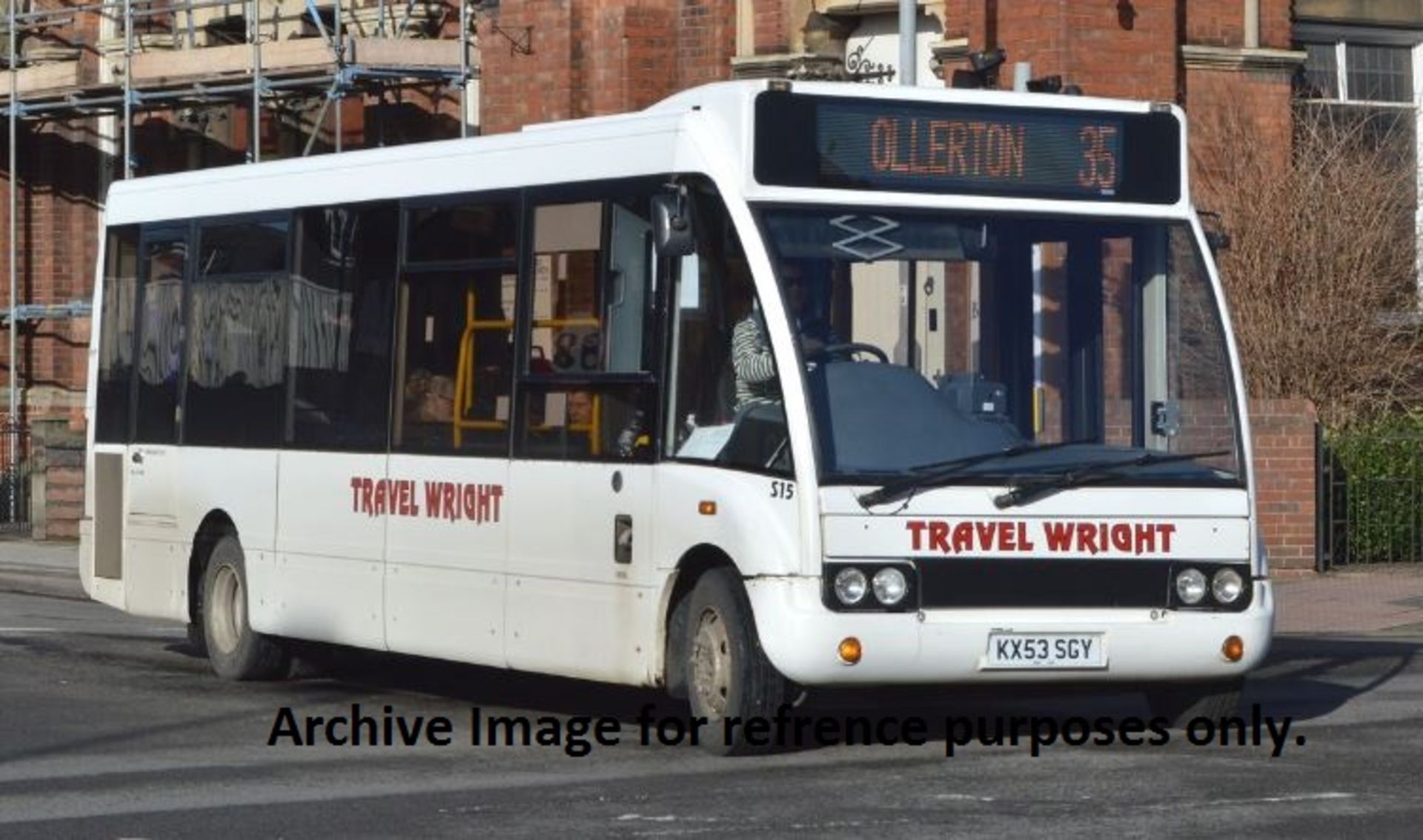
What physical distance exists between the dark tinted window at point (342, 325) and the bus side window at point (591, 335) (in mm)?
1485

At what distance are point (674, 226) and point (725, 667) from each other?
5.87 ft

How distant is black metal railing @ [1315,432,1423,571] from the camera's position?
24.9 meters

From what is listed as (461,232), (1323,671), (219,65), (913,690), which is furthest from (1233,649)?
(219,65)

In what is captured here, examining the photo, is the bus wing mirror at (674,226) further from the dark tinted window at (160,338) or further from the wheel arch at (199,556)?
the dark tinted window at (160,338)

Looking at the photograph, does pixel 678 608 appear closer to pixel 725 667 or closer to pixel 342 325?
pixel 725 667

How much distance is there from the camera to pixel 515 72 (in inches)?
1199

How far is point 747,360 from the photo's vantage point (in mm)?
12312

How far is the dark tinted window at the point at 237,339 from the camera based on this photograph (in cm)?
1619

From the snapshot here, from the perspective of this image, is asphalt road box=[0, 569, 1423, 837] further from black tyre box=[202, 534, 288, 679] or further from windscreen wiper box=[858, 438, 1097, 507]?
windscreen wiper box=[858, 438, 1097, 507]

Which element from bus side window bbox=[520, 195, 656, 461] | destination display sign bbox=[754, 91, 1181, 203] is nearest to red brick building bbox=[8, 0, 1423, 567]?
destination display sign bbox=[754, 91, 1181, 203]

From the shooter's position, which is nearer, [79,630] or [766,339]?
[766,339]

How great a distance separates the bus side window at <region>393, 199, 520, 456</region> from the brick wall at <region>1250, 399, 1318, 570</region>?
11177 mm

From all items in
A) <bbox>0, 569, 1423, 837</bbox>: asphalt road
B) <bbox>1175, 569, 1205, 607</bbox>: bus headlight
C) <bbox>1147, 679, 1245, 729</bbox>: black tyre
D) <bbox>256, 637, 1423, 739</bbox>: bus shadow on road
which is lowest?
<bbox>0, 569, 1423, 837</bbox>: asphalt road

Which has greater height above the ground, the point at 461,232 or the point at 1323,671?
the point at 461,232
